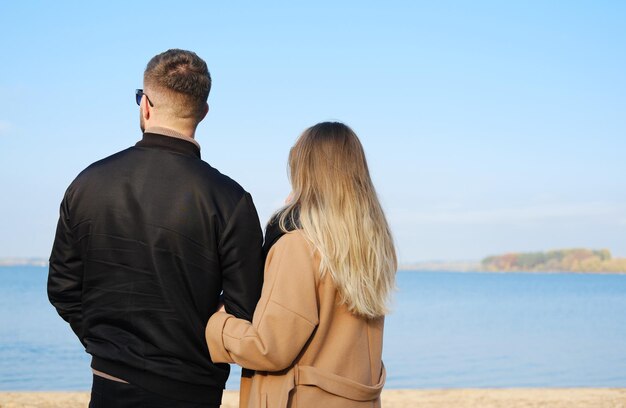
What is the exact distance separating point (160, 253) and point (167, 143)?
36 cm

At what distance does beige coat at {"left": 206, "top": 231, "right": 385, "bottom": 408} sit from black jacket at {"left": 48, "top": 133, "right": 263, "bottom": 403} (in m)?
→ 0.07

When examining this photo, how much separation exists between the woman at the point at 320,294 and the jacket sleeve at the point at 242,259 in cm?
4

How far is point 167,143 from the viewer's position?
2.61m

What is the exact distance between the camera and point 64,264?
8.68ft

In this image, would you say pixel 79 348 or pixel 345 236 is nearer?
pixel 345 236

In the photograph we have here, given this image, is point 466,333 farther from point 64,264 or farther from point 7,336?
point 64,264

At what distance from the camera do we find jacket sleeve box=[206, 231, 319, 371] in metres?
2.52

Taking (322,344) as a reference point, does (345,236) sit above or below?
above

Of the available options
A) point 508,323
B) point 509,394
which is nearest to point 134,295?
point 509,394

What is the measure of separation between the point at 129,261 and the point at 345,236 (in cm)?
67

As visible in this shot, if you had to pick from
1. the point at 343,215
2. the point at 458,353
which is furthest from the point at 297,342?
the point at 458,353

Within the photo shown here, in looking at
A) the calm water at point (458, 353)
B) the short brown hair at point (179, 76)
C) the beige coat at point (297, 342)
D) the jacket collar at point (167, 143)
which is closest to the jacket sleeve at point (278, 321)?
the beige coat at point (297, 342)

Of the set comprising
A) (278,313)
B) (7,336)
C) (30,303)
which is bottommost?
(30,303)

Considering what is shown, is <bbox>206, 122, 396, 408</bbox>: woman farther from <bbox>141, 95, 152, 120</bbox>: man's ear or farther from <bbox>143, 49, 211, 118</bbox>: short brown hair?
<bbox>141, 95, 152, 120</bbox>: man's ear
